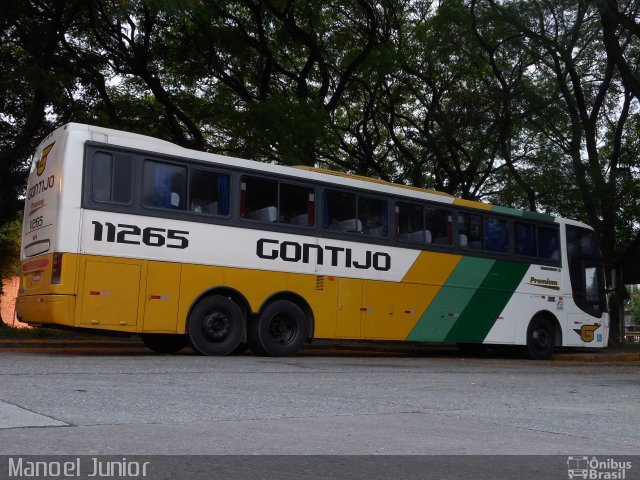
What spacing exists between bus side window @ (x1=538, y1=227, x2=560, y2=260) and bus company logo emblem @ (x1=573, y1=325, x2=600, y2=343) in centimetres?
185

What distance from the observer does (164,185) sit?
42.3ft

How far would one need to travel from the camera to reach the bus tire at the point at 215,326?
42.6 ft

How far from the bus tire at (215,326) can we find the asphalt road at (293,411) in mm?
1500

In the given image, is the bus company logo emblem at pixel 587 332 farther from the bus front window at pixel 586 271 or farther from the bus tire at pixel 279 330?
the bus tire at pixel 279 330

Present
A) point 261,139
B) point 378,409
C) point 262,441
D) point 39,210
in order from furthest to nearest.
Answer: point 261,139 → point 39,210 → point 378,409 → point 262,441

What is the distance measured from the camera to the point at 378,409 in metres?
7.43

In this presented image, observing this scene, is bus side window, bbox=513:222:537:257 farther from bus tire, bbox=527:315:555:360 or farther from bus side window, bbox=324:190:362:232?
bus side window, bbox=324:190:362:232

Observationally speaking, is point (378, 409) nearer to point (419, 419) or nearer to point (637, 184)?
point (419, 419)

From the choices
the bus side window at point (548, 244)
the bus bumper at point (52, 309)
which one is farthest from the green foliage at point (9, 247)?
the bus side window at point (548, 244)

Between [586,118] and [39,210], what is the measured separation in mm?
16900

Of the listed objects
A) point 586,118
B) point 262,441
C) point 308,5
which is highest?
point 308,5

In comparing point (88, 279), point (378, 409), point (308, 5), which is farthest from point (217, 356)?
point (308, 5)

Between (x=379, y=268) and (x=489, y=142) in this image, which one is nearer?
(x=379, y=268)

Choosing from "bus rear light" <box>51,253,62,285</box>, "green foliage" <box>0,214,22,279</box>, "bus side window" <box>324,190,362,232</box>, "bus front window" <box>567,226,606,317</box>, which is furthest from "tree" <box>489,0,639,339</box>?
"green foliage" <box>0,214,22,279</box>
